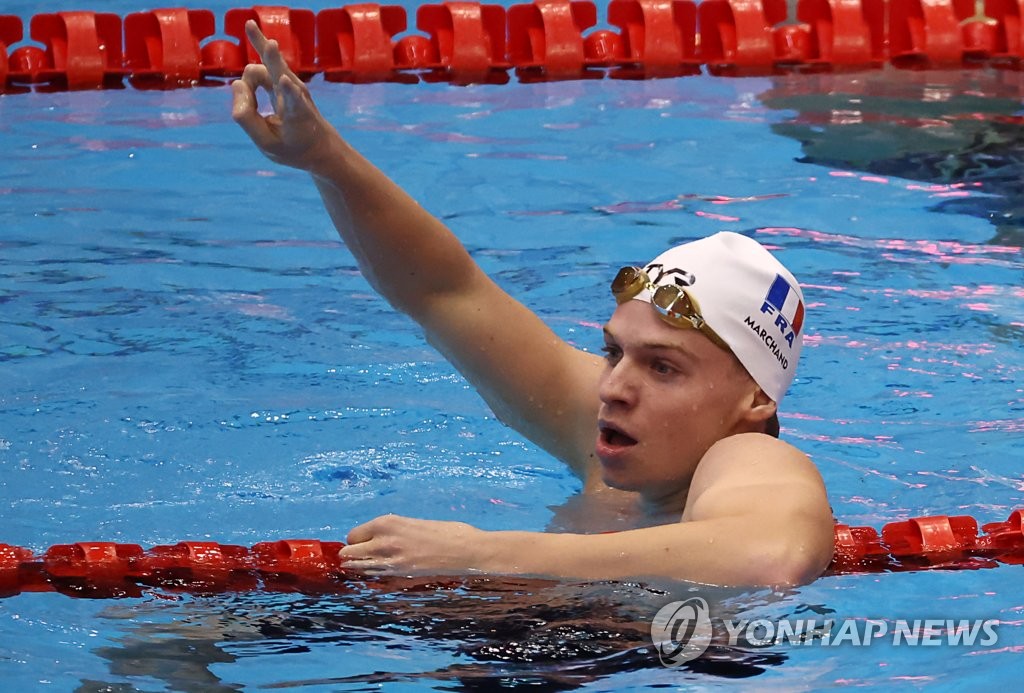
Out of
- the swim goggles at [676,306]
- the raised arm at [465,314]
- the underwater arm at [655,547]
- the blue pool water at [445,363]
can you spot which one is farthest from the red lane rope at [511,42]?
the underwater arm at [655,547]

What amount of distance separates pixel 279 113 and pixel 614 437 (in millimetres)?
920

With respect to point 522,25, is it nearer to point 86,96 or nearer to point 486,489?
point 86,96

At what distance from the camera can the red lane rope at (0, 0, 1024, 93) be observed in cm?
778

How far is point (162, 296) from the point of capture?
214 inches

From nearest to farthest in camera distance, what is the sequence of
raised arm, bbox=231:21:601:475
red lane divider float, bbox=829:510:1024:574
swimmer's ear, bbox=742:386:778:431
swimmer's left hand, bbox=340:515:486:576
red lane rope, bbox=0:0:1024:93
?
swimmer's left hand, bbox=340:515:486:576
swimmer's ear, bbox=742:386:778:431
red lane divider float, bbox=829:510:1024:574
raised arm, bbox=231:21:601:475
red lane rope, bbox=0:0:1024:93

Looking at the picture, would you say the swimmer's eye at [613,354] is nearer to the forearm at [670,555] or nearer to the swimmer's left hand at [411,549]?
the forearm at [670,555]

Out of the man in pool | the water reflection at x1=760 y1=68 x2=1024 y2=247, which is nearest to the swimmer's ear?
the man in pool

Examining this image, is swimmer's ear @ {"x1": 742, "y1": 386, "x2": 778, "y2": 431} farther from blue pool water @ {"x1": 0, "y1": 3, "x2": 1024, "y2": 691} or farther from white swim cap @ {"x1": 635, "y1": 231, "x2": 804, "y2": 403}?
blue pool water @ {"x1": 0, "y1": 3, "x2": 1024, "y2": 691}

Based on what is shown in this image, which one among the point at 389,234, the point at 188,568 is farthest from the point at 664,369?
the point at 188,568

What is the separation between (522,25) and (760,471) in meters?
5.66

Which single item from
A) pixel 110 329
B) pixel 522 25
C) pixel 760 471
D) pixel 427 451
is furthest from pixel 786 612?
pixel 522 25

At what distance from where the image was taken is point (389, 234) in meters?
3.21

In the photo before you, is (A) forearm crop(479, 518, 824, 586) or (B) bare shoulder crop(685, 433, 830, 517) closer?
(A) forearm crop(479, 518, 824, 586)

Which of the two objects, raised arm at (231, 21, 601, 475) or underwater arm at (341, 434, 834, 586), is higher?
raised arm at (231, 21, 601, 475)
